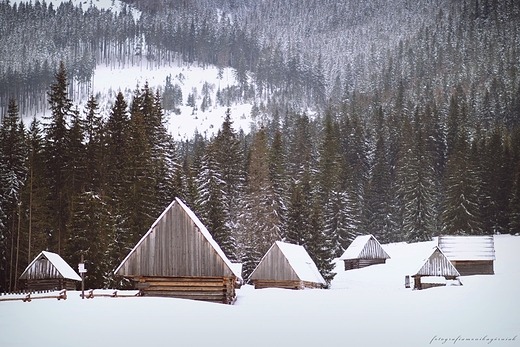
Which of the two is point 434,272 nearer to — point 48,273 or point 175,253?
point 175,253

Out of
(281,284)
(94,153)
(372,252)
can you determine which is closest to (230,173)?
(372,252)

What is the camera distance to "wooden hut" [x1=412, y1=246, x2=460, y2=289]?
191 feet

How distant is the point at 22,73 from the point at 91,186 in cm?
15268

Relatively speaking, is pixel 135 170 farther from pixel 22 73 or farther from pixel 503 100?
pixel 22 73

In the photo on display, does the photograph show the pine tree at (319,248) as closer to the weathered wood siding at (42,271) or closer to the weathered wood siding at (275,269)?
the weathered wood siding at (275,269)

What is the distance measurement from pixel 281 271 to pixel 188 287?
17.5 metres

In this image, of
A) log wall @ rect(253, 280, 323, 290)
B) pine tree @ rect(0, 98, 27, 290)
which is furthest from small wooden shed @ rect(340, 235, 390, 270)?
pine tree @ rect(0, 98, 27, 290)

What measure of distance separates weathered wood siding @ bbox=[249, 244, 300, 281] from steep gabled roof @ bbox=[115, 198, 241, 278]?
56.9 feet

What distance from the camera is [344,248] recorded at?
279ft

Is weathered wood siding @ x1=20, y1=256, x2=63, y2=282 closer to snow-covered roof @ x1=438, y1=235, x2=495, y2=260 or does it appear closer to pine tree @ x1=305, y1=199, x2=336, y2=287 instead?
pine tree @ x1=305, y1=199, x2=336, y2=287

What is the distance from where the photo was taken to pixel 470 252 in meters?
65.9

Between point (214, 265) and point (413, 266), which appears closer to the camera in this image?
point (214, 265)

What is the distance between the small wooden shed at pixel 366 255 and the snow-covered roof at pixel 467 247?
1108cm

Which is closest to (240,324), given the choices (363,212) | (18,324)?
(18,324)
